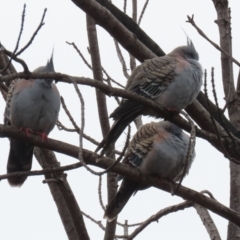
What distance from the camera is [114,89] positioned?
2902mm

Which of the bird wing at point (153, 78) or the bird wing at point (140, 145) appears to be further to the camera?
the bird wing at point (140, 145)

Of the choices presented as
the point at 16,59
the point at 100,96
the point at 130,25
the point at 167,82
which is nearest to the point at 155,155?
the point at 167,82

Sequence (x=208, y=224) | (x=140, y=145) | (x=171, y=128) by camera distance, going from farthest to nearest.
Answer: (x=171, y=128), (x=140, y=145), (x=208, y=224)

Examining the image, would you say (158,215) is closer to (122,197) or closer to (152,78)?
(122,197)

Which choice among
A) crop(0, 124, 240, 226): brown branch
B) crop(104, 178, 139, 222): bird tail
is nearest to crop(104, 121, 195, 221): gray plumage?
crop(104, 178, 139, 222): bird tail

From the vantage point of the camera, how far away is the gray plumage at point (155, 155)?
14.7 ft

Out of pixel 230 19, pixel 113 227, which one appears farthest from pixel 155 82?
pixel 113 227

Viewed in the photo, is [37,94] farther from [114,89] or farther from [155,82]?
[114,89]

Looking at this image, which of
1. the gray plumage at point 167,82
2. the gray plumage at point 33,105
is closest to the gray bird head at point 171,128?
the gray plumage at point 167,82

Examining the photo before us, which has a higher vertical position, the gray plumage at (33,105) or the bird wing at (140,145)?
the gray plumage at (33,105)

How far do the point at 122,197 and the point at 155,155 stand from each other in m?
0.41

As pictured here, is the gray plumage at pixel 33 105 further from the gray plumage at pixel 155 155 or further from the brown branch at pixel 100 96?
the gray plumage at pixel 155 155

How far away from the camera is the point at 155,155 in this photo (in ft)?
15.0

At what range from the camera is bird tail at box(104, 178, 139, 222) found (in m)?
4.28
